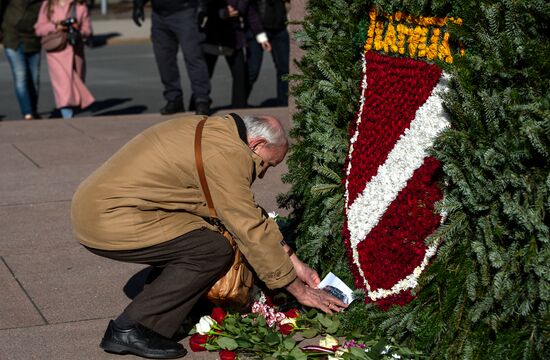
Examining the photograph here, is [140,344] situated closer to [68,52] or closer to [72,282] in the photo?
[72,282]

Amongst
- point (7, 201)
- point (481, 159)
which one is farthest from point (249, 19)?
point (481, 159)

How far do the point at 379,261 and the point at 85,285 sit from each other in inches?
66.8

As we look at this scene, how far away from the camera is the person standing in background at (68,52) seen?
35.0ft

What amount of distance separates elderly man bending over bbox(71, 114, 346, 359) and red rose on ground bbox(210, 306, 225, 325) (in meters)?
0.19

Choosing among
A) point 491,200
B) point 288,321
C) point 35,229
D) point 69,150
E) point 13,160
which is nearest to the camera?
point 491,200

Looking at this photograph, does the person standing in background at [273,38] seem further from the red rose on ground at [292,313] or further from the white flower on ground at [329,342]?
the white flower on ground at [329,342]

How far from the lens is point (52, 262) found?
6.07 m

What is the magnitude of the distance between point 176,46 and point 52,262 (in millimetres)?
4887

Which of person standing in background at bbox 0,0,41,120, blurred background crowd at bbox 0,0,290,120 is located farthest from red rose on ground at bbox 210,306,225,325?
person standing in background at bbox 0,0,41,120

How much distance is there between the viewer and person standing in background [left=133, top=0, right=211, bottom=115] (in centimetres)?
1027

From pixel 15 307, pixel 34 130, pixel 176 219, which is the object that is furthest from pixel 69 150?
pixel 176 219

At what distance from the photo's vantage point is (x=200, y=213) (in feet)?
15.5

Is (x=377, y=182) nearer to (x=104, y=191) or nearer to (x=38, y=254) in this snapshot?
(x=104, y=191)

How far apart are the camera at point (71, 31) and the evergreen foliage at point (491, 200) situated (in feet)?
21.3
